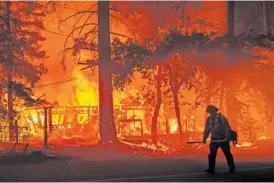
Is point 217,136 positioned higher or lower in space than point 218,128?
lower

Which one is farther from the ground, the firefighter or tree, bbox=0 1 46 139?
tree, bbox=0 1 46 139

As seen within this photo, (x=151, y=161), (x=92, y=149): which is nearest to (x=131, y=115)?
(x=92, y=149)

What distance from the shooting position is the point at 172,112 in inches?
1390

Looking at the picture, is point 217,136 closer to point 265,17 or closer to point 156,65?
point 156,65

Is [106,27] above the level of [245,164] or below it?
above

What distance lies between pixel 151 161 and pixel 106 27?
26.6ft

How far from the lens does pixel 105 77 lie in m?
23.1

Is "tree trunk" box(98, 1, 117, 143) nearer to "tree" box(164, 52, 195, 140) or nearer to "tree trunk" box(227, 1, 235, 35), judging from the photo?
"tree" box(164, 52, 195, 140)

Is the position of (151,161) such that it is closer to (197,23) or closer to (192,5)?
(197,23)

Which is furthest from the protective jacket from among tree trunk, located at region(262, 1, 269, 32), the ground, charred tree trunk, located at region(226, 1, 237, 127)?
tree trunk, located at region(262, 1, 269, 32)

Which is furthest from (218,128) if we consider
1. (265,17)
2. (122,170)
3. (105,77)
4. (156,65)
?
(265,17)

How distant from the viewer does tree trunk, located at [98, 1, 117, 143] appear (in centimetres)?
2289

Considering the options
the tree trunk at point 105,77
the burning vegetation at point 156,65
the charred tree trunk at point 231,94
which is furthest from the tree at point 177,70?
the tree trunk at point 105,77

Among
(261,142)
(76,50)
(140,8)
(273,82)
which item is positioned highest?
(140,8)
